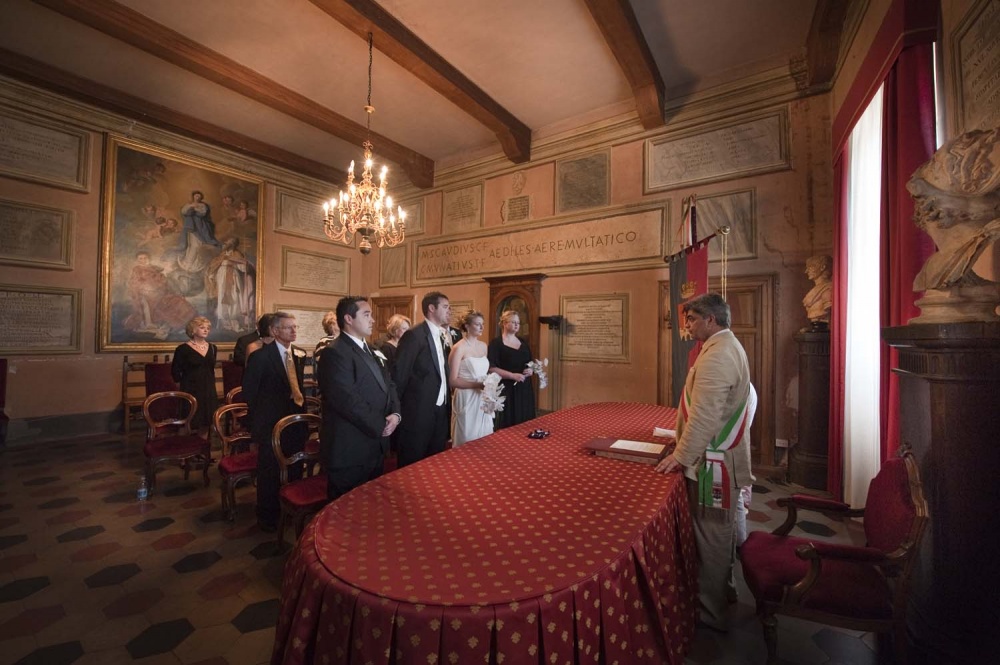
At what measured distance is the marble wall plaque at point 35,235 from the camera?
219 inches

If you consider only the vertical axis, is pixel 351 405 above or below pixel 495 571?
above

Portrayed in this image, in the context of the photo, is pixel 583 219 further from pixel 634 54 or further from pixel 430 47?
pixel 430 47

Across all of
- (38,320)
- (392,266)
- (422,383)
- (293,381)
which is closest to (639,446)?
(422,383)

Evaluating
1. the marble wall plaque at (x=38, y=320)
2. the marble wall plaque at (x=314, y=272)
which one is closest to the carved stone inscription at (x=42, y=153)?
the marble wall plaque at (x=38, y=320)

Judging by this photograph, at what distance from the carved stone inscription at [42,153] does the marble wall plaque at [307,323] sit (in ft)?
11.2

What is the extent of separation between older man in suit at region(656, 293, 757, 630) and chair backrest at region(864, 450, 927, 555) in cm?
47

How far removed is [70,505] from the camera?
3.57 metres

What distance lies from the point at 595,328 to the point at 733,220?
2300mm

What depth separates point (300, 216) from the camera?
28.7 ft

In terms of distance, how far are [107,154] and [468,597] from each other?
865 centimetres

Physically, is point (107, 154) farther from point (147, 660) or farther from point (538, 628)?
point (538, 628)

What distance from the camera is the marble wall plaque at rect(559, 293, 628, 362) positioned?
20.1ft

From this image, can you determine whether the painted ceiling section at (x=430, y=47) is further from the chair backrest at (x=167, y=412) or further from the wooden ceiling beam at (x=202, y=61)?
the chair backrest at (x=167, y=412)

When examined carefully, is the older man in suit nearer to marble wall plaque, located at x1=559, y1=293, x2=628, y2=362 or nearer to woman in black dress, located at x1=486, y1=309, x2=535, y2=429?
woman in black dress, located at x1=486, y1=309, x2=535, y2=429
